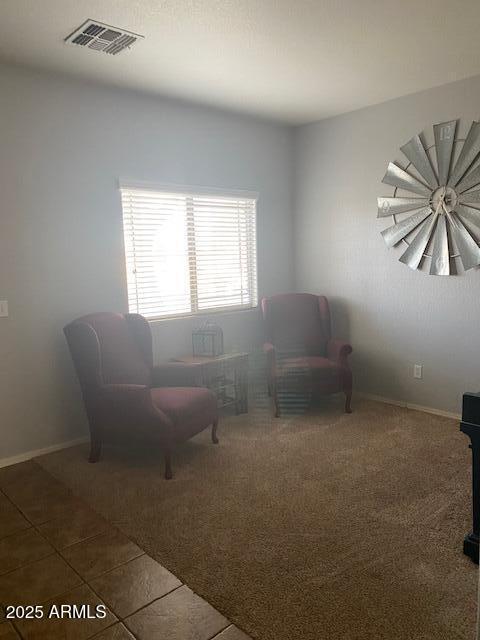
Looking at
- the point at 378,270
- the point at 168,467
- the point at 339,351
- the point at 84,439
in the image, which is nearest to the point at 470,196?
the point at 378,270

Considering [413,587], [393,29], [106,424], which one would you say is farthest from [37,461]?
[393,29]

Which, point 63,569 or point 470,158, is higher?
point 470,158

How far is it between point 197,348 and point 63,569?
7.16 feet

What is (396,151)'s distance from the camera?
4055mm

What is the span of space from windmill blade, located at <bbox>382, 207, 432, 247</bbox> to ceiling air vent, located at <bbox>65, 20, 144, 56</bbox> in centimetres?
244

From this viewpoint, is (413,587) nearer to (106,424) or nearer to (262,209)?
(106,424)

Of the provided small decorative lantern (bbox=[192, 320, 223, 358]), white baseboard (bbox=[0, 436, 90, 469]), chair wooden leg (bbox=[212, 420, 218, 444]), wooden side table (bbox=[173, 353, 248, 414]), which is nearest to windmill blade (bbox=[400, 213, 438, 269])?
wooden side table (bbox=[173, 353, 248, 414])

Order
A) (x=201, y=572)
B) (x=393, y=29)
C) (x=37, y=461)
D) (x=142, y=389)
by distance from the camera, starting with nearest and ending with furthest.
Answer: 1. (x=201, y=572)
2. (x=393, y=29)
3. (x=142, y=389)
4. (x=37, y=461)

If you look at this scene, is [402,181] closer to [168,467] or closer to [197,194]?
[197,194]

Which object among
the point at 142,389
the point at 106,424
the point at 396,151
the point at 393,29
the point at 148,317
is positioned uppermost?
the point at 393,29

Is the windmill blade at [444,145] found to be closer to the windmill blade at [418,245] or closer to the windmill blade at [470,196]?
the windmill blade at [470,196]

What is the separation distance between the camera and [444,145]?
12.1 feet

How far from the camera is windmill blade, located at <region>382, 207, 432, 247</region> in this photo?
387 centimetres

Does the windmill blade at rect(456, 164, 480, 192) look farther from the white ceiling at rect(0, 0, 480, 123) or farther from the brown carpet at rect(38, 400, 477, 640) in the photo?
the brown carpet at rect(38, 400, 477, 640)
